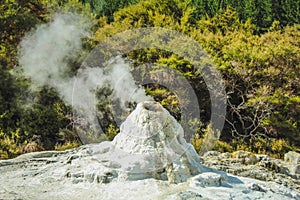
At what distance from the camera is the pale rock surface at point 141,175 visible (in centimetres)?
469

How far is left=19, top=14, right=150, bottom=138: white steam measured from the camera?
36.6ft

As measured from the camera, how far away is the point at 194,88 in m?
11.8

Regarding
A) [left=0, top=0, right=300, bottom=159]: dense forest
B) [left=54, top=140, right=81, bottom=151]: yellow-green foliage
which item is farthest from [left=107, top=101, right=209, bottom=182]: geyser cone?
[left=0, top=0, right=300, bottom=159]: dense forest

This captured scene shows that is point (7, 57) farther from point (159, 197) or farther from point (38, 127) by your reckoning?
point (159, 197)

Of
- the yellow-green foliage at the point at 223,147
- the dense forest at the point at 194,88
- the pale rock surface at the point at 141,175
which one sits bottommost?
the yellow-green foliage at the point at 223,147

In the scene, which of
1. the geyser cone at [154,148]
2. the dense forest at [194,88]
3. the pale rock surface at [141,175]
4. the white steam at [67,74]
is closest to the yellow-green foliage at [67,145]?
the dense forest at [194,88]

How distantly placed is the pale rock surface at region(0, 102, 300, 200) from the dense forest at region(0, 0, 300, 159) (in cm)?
461

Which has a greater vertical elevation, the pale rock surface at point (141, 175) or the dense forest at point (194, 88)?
the dense forest at point (194, 88)

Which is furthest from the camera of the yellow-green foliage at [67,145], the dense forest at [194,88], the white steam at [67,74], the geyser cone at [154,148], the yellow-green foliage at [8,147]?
the white steam at [67,74]

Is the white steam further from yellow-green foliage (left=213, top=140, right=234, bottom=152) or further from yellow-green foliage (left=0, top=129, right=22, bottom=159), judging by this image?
yellow-green foliage (left=213, top=140, right=234, bottom=152)

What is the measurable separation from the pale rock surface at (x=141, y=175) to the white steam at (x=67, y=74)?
5.55 meters

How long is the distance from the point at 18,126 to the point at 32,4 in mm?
4784

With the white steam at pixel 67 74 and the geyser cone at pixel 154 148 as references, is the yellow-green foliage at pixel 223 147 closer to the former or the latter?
the white steam at pixel 67 74

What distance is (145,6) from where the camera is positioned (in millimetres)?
14125
